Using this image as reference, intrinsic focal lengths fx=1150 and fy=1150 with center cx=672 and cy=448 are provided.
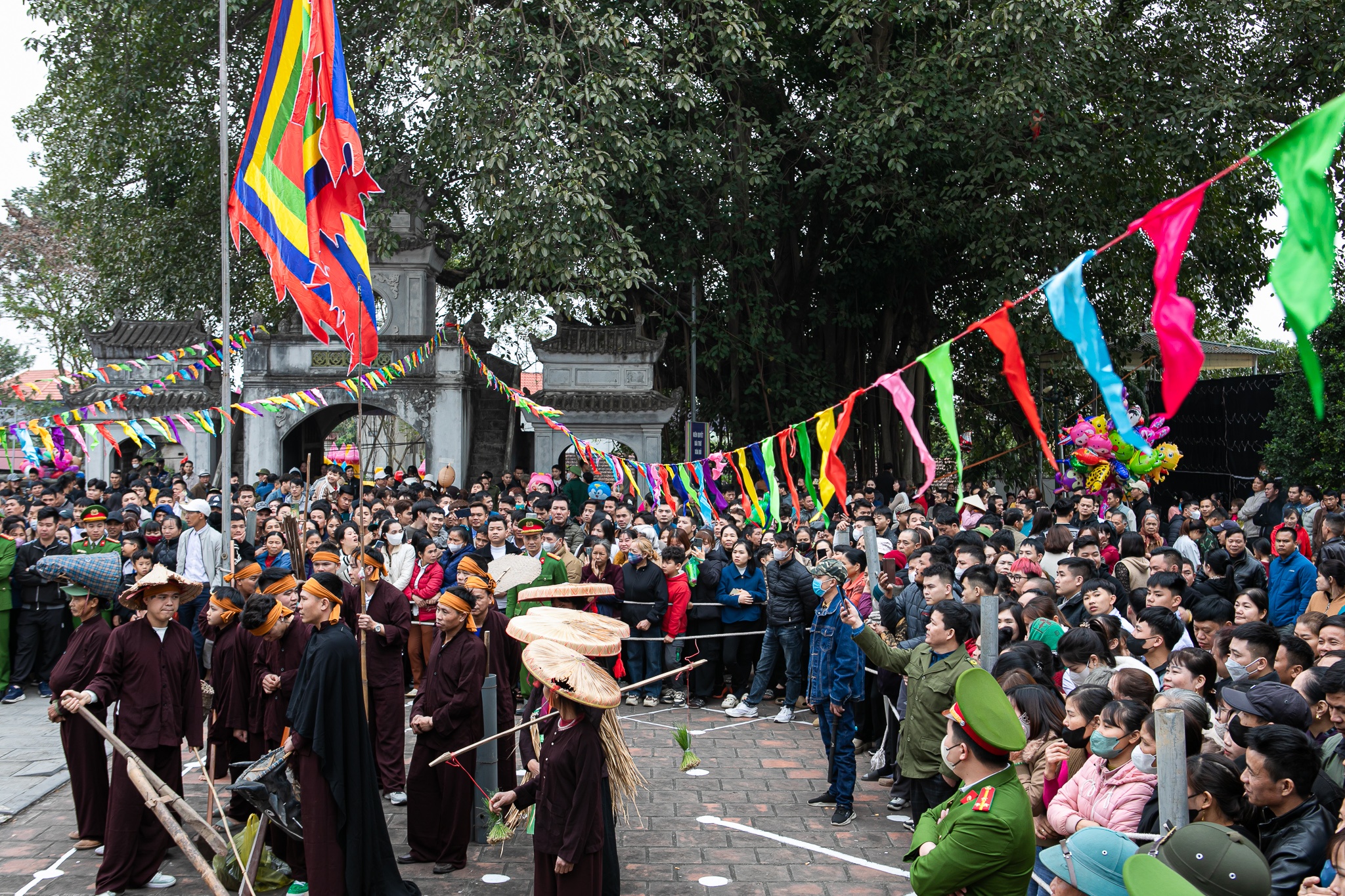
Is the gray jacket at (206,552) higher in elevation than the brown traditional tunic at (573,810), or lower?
higher

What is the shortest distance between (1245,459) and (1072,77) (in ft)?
27.8

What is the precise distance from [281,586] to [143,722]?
1.10 m

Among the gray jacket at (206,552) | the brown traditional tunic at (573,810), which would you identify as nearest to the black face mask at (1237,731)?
the brown traditional tunic at (573,810)

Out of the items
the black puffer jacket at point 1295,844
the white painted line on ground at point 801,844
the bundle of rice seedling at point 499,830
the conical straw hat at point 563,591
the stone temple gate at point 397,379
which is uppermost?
the stone temple gate at point 397,379

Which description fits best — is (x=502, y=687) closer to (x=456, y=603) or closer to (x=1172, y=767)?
(x=456, y=603)

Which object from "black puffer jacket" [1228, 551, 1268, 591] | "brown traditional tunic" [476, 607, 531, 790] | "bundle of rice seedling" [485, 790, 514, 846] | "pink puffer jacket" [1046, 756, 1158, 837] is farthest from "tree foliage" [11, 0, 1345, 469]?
"pink puffer jacket" [1046, 756, 1158, 837]

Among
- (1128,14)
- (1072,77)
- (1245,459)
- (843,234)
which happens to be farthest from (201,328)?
(1245,459)

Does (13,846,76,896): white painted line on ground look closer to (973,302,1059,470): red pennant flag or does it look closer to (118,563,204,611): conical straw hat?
(118,563,204,611): conical straw hat

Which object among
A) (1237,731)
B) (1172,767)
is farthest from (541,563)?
(1172,767)

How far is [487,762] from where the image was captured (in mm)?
7262

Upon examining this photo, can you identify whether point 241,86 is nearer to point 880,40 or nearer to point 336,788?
point 880,40

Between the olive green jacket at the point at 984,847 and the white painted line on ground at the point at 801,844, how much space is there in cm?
297

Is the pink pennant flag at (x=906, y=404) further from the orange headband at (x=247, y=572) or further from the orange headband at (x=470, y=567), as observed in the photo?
the orange headband at (x=247, y=572)

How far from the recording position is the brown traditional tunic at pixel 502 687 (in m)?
7.40
